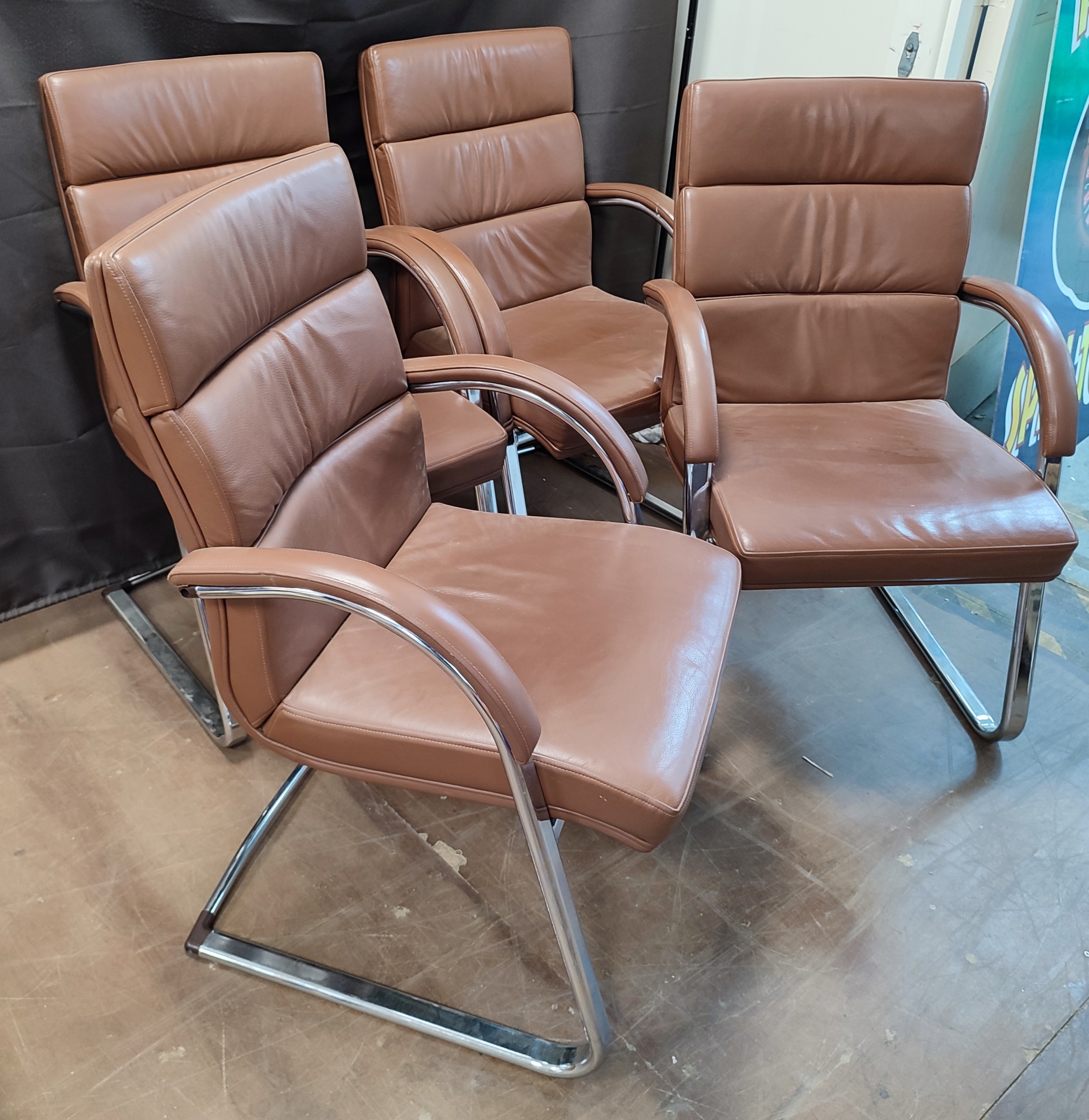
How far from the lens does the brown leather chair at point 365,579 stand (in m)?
0.96

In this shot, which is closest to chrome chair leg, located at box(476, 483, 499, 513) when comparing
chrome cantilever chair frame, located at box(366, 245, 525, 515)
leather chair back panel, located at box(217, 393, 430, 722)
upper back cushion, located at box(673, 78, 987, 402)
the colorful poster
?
chrome cantilever chair frame, located at box(366, 245, 525, 515)

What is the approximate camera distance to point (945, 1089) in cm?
116

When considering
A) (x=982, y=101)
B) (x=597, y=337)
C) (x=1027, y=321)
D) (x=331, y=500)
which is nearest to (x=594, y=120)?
(x=597, y=337)

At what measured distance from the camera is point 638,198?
2.17m

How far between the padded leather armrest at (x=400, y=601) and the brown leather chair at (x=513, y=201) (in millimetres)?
853

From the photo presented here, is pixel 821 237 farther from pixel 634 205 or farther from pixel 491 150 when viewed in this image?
pixel 491 150

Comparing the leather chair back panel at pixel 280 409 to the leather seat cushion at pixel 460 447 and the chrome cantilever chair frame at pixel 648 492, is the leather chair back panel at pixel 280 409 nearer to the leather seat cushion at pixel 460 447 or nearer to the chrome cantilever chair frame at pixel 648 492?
the leather seat cushion at pixel 460 447

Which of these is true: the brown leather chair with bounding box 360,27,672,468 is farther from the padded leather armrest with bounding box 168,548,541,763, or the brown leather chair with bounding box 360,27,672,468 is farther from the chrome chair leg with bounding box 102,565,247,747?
the padded leather armrest with bounding box 168,548,541,763

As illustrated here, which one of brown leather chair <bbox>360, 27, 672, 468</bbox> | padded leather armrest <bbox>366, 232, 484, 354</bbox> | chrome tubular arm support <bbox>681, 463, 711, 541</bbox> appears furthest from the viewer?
brown leather chair <bbox>360, 27, 672, 468</bbox>

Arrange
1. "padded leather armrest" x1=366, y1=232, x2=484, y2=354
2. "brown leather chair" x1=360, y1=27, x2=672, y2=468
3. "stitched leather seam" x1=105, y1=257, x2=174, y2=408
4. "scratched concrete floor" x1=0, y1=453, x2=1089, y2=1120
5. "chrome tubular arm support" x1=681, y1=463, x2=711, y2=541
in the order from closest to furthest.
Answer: "stitched leather seam" x1=105, y1=257, x2=174, y2=408
"scratched concrete floor" x1=0, y1=453, x2=1089, y2=1120
"chrome tubular arm support" x1=681, y1=463, x2=711, y2=541
"padded leather armrest" x1=366, y1=232, x2=484, y2=354
"brown leather chair" x1=360, y1=27, x2=672, y2=468

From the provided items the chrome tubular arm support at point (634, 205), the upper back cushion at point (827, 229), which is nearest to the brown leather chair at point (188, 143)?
the upper back cushion at point (827, 229)

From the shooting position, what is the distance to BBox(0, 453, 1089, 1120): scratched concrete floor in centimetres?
116

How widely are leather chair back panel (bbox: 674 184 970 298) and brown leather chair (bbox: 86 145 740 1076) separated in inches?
20.6

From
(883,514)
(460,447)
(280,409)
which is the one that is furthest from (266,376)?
(883,514)
